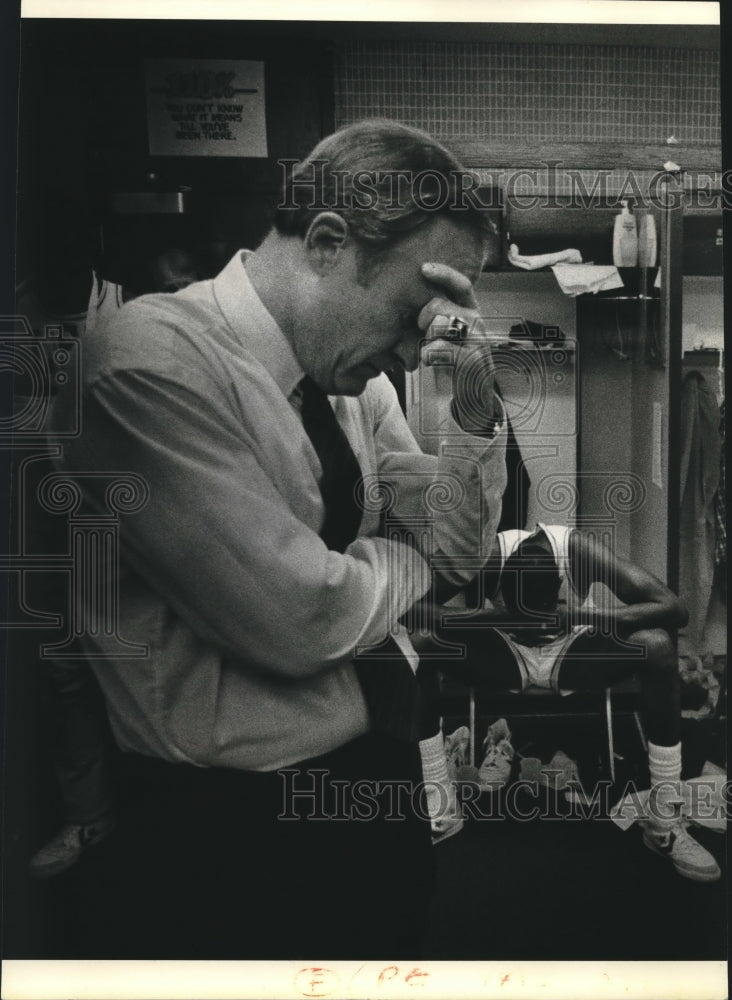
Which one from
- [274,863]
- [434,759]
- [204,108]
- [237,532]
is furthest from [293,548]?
[204,108]

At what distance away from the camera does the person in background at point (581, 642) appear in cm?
193

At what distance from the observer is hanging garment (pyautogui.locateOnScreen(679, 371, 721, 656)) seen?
197 centimetres

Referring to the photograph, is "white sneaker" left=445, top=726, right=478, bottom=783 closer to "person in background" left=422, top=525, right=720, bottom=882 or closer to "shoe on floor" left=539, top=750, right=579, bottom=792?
"person in background" left=422, top=525, right=720, bottom=882

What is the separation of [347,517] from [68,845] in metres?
0.80

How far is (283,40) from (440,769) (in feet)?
4.52

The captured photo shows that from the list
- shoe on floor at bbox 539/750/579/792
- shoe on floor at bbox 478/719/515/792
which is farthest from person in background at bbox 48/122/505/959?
shoe on floor at bbox 539/750/579/792

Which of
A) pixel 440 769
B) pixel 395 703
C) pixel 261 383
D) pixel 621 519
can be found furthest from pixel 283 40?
pixel 440 769

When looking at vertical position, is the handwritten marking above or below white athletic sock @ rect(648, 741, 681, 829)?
below

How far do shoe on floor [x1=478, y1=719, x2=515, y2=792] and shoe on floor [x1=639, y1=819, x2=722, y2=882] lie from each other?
0.93ft

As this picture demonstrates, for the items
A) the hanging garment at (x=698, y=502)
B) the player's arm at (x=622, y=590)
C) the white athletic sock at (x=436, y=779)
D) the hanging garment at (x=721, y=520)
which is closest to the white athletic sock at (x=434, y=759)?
the white athletic sock at (x=436, y=779)

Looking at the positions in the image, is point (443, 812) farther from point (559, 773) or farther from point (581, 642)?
point (581, 642)

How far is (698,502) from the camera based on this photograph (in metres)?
1.98

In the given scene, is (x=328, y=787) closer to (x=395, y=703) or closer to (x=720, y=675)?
(x=395, y=703)

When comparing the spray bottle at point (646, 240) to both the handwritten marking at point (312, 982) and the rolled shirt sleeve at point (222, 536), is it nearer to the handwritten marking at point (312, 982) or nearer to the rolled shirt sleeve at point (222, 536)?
the rolled shirt sleeve at point (222, 536)
